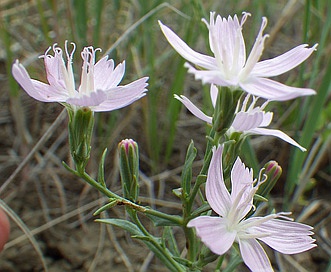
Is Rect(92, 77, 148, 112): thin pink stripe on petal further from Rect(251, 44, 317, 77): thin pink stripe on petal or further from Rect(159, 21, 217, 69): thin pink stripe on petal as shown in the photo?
Rect(251, 44, 317, 77): thin pink stripe on petal

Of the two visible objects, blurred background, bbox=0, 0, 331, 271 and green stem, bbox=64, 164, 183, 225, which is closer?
green stem, bbox=64, 164, 183, 225

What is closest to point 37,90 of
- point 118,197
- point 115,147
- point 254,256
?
point 118,197

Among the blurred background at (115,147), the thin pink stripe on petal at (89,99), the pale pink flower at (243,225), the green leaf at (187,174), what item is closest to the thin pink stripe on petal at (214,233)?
the pale pink flower at (243,225)

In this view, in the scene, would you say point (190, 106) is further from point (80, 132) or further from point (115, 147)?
point (115, 147)

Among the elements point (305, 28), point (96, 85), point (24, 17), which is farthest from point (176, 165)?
point (96, 85)

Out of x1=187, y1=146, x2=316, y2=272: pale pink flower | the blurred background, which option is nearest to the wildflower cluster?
x1=187, y1=146, x2=316, y2=272: pale pink flower

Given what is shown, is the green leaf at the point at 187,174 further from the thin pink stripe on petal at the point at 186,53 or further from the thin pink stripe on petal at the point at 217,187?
the thin pink stripe on petal at the point at 186,53
